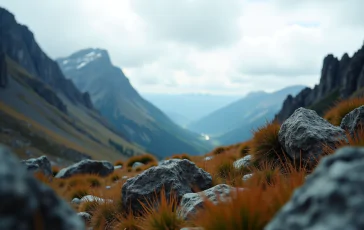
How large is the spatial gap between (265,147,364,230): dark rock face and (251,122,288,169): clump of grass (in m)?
7.13

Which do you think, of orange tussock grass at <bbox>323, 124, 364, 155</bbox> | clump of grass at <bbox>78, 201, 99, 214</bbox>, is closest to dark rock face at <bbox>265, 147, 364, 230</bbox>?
orange tussock grass at <bbox>323, 124, 364, 155</bbox>

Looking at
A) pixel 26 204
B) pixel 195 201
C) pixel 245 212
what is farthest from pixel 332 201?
pixel 195 201

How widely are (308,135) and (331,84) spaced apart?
542ft

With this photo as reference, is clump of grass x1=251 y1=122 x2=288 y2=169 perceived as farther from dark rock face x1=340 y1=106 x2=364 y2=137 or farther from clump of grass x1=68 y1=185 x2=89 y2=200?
clump of grass x1=68 y1=185 x2=89 y2=200

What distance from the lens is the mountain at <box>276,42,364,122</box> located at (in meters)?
122

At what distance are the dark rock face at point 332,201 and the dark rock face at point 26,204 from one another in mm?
1904

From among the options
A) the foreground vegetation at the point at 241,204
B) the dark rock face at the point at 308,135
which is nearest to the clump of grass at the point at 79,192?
the foreground vegetation at the point at 241,204

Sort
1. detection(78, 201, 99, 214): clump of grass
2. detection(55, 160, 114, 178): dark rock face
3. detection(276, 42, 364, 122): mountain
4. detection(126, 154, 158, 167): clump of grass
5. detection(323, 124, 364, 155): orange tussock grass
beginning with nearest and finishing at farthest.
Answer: detection(323, 124, 364, 155): orange tussock grass
detection(78, 201, 99, 214): clump of grass
detection(55, 160, 114, 178): dark rock face
detection(126, 154, 158, 167): clump of grass
detection(276, 42, 364, 122): mountain

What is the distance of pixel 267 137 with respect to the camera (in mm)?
10688

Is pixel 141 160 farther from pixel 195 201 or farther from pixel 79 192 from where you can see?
pixel 195 201

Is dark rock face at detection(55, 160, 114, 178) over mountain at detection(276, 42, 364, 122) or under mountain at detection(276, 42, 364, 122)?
under

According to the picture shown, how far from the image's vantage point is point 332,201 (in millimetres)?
2635

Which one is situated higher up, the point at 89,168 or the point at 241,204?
the point at 241,204

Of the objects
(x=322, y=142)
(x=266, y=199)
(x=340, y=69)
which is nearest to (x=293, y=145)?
(x=322, y=142)
